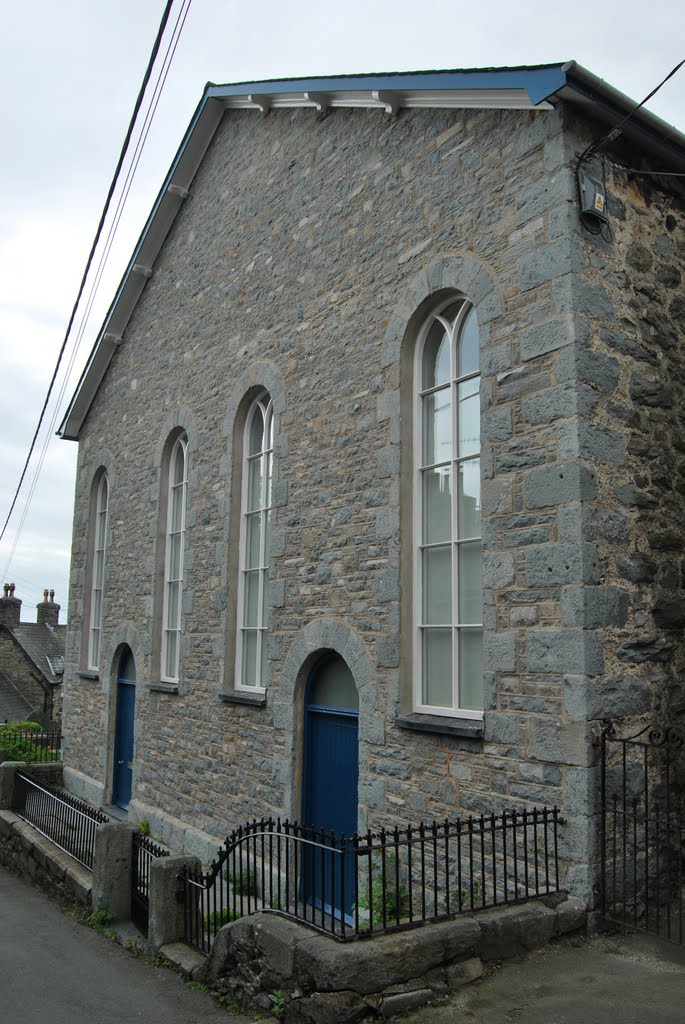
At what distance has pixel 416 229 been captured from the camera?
27.8 feet

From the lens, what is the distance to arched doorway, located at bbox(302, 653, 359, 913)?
8.80 metres

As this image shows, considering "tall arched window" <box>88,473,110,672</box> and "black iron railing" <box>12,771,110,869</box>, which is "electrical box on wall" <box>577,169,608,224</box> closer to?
"black iron railing" <box>12,771,110,869</box>

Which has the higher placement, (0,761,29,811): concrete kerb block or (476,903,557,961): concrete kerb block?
(476,903,557,961): concrete kerb block

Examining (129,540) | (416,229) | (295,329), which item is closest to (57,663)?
(129,540)

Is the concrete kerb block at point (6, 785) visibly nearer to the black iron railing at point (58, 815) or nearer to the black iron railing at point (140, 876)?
the black iron railing at point (58, 815)

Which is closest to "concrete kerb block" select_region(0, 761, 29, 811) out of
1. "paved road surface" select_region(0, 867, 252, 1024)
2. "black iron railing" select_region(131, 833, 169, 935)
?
"paved road surface" select_region(0, 867, 252, 1024)

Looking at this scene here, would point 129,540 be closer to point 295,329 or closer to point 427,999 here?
point 295,329

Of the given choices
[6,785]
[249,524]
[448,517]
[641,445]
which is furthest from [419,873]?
[6,785]

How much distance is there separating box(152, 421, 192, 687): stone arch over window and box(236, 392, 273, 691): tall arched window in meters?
1.73

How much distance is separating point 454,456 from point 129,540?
814 centimetres

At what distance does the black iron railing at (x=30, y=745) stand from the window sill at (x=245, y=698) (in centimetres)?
765

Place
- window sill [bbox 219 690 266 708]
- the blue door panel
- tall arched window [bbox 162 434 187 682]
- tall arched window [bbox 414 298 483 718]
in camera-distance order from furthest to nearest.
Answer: tall arched window [bbox 162 434 187 682] → window sill [bbox 219 690 266 708] → the blue door panel → tall arched window [bbox 414 298 483 718]

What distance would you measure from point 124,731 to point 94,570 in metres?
3.53

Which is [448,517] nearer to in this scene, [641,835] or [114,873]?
[641,835]
